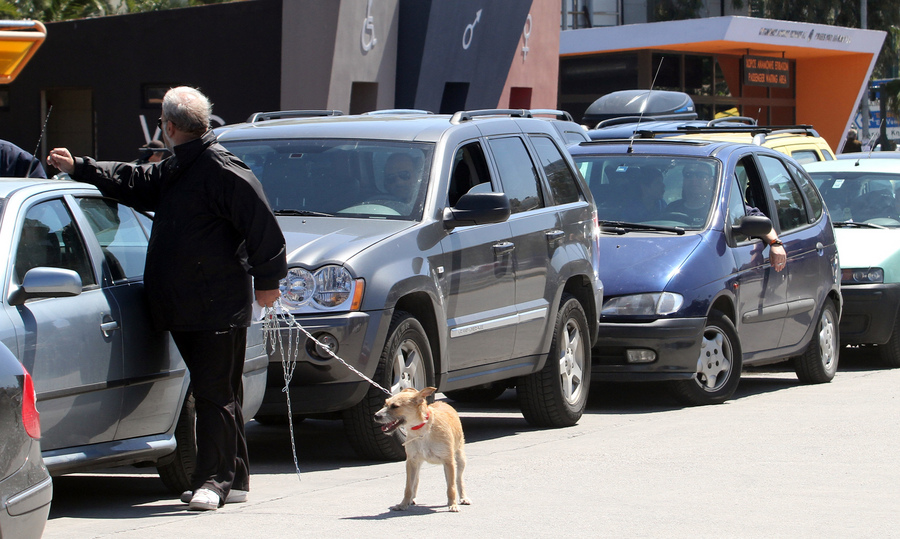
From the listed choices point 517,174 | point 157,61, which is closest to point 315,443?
point 517,174

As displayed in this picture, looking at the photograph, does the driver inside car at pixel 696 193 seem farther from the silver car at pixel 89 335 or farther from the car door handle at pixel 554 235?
the silver car at pixel 89 335

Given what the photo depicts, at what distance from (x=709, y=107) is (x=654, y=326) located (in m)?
31.5

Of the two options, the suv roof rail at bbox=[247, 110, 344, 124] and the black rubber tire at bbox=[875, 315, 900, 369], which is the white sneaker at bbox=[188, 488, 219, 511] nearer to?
the suv roof rail at bbox=[247, 110, 344, 124]

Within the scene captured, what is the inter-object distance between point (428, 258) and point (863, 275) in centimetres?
653

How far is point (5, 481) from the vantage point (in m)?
4.17

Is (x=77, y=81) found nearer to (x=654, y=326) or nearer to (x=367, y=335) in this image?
(x=654, y=326)

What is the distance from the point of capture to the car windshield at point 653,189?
1037 cm

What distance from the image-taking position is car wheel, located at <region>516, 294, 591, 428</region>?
876 cm

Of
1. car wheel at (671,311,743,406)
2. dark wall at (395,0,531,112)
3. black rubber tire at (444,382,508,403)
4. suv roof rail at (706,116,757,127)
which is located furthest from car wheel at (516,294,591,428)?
dark wall at (395,0,531,112)

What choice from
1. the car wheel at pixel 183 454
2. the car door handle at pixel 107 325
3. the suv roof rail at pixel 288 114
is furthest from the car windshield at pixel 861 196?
the car door handle at pixel 107 325

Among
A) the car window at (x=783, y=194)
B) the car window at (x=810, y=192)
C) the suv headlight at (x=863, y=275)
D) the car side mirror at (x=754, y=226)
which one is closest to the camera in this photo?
the car side mirror at (x=754, y=226)

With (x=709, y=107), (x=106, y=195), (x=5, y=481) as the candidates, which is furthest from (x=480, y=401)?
(x=709, y=107)

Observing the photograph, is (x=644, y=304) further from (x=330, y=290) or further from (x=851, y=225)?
(x=851, y=225)

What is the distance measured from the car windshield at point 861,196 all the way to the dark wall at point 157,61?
8.86 meters
